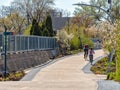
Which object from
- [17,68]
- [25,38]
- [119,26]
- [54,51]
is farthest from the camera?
[54,51]

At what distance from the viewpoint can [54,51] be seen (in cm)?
5297

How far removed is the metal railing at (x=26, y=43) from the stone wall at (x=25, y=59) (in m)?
0.49

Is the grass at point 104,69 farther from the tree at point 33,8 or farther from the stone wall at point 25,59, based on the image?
the tree at point 33,8

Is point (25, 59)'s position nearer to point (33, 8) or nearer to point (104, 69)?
point (104, 69)

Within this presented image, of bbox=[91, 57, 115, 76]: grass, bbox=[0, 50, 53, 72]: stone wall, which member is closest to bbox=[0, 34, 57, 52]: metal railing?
bbox=[0, 50, 53, 72]: stone wall

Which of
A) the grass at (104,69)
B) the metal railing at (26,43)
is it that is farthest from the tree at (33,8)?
the grass at (104,69)

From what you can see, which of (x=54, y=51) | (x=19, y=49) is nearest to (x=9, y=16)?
(x=54, y=51)

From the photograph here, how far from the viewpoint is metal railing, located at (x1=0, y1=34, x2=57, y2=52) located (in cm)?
3244

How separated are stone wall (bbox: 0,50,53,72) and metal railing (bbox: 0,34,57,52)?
1.62ft

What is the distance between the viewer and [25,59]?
36250 mm

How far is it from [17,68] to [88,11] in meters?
58.0

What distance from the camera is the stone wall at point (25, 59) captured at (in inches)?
1243

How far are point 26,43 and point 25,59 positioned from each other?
8.02ft

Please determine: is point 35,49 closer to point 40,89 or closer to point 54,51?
point 54,51
